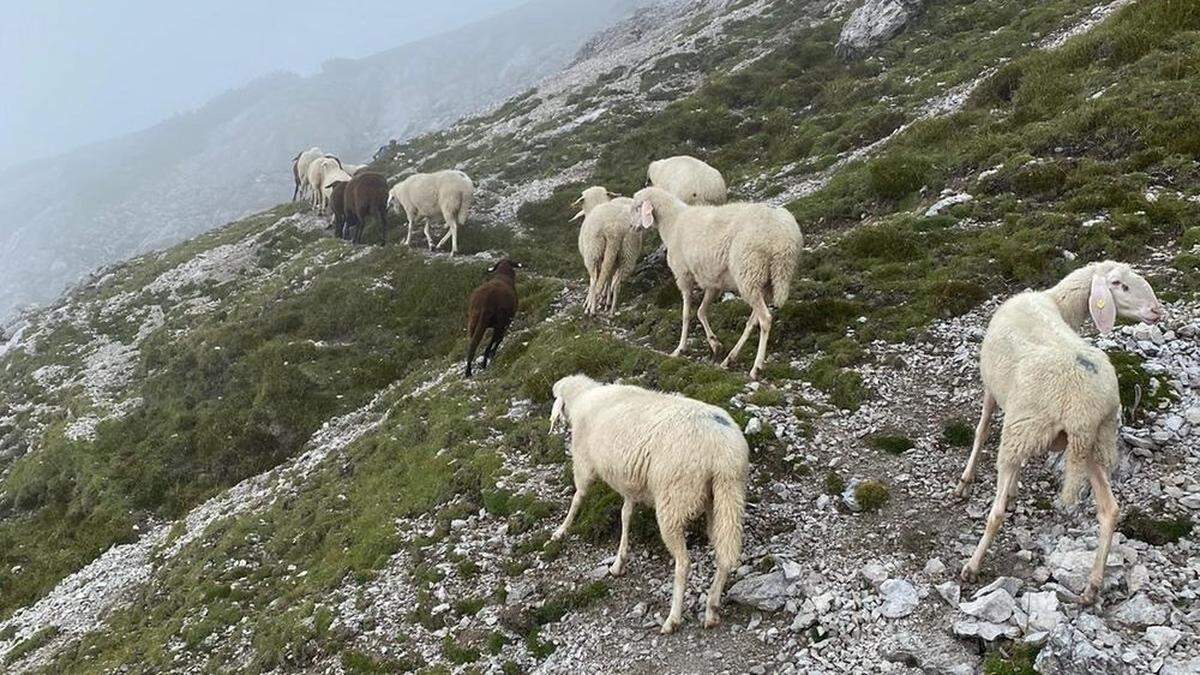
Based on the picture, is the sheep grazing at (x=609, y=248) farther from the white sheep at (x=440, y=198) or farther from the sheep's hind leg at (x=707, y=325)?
the white sheep at (x=440, y=198)

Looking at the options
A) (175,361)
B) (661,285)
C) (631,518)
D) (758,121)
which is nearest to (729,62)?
(758,121)

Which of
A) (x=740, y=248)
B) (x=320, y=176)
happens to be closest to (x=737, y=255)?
(x=740, y=248)

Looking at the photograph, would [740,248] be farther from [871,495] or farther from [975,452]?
[975,452]

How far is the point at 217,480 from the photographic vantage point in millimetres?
18703

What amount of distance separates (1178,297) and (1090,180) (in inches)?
214

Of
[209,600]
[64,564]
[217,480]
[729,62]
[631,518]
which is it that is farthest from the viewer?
[729,62]

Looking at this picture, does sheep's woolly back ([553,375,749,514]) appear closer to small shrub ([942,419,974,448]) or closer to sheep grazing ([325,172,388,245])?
small shrub ([942,419,974,448])

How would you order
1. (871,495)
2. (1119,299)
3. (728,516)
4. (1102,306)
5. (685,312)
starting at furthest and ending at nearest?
1. (685,312)
2. (871,495)
3. (1119,299)
4. (1102,306)
5. (728,516)

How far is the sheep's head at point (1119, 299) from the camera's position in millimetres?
8180

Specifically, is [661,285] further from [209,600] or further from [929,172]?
[209,600]

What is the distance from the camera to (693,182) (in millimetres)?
18969

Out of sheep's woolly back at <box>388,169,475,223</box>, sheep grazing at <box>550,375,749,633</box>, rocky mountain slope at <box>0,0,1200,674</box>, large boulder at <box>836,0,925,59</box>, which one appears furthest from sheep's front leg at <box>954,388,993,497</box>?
large boulder at <box>836,0,925,59</box>

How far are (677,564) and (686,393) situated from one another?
4642mm

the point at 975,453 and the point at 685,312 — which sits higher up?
the point at 685,312
